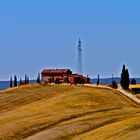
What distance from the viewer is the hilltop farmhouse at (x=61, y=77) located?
525ft

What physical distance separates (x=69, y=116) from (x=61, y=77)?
8232 cm

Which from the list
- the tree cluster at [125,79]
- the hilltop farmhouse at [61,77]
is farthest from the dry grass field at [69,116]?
the hilltop farmhouse at [61,77]

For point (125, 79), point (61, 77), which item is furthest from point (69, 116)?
Answer: point (61, 77)

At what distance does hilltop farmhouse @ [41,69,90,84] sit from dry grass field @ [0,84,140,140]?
97.4 feet

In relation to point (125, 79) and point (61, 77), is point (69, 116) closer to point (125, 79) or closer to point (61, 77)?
point (125, 79)

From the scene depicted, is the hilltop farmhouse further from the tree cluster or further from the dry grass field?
the dry grass field

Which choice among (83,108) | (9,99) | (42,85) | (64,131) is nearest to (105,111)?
(83,108)

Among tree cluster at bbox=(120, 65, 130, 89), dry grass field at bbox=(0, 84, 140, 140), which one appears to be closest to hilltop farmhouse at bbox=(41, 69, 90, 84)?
tree cluster at bbox=(120, 65, 130, 89)

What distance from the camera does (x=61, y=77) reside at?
556ft

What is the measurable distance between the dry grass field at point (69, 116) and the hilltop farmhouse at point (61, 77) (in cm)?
2970

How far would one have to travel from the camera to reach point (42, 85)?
144 meters

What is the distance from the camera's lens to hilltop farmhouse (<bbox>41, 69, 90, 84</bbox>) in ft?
525

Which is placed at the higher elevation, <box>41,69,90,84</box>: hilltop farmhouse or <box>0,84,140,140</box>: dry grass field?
<box>41,69,90,84</box>: hilltop farmhouse

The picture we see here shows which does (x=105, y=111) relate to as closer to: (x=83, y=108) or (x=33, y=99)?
(x=83, y=108)
